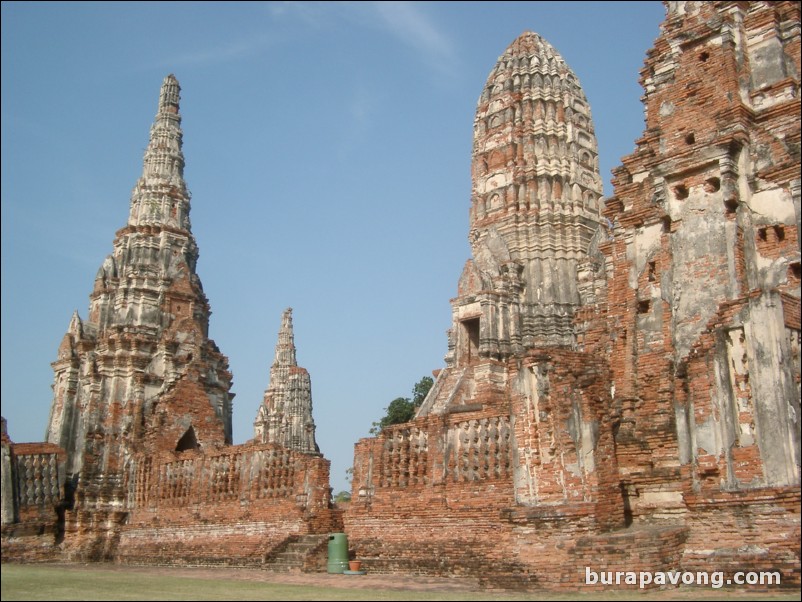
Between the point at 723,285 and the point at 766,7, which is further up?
the point at 766,7

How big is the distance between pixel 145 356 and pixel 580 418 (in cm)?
1596

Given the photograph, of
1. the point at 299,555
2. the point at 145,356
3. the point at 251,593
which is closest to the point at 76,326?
the point at 145,356

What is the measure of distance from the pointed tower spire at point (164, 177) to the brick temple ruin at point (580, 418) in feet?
0.51

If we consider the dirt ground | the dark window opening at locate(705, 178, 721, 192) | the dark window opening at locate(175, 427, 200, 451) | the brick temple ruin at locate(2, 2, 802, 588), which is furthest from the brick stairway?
the dark window opening at locate(705, 178, 721, 192)

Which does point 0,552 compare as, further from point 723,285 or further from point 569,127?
point 569,127

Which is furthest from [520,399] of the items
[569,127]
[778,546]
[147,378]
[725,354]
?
[569,127]

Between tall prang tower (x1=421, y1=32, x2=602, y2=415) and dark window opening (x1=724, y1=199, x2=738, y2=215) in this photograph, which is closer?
dark window opening (x1=724, y1=199, x2=738, y2=215)

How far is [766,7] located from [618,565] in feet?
29.5

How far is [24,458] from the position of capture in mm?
23109

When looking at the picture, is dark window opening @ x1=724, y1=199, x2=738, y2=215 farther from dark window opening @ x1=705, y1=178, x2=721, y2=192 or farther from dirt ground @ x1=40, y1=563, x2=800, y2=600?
dirt ground @ x1=40, y1=563, x2=800, y2=600

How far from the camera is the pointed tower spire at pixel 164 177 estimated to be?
27781 mm

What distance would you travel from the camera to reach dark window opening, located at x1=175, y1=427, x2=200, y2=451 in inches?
965

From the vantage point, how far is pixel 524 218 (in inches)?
1239

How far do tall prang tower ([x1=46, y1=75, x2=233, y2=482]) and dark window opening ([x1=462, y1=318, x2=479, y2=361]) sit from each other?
8.60 meters
